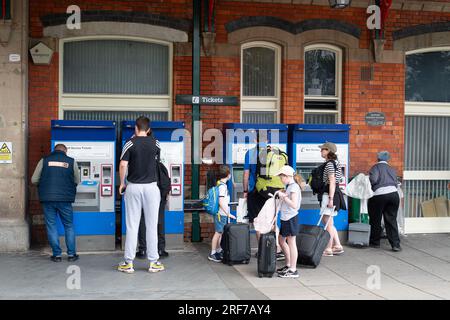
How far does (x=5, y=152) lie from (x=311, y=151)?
5.09 meters

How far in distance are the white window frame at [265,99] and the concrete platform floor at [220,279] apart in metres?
2.83

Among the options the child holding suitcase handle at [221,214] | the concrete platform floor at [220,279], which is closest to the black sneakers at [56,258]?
the concrete platform floor at [220,279]

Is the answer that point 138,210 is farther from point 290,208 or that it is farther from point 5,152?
point 5,152

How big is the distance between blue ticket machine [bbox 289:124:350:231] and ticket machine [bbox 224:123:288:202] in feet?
0.71

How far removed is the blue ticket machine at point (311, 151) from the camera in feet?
35.1

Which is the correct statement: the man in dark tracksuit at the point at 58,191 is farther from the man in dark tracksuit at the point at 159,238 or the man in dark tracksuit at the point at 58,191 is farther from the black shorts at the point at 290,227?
the black shorts at the point at 290,227

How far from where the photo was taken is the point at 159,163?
9406mm

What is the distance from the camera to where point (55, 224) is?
9484 millimetres

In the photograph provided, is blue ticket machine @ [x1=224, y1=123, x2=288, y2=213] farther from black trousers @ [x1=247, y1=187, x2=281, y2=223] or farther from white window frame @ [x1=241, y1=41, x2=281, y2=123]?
white window frame @ [x1=241, y1=41, x2=281, y2=123]

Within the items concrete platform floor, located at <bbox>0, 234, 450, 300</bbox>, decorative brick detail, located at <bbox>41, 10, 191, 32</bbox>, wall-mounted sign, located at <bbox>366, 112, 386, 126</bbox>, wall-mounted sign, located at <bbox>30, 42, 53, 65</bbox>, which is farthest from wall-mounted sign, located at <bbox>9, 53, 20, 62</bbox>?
wall-mounted sign, located at <bbox>366, 112, 386, 126</bbox>

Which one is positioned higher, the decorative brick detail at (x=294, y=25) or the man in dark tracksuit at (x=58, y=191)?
the decorative brick detail at (x=294, y=25)

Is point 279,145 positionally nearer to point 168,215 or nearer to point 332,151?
point 332,151

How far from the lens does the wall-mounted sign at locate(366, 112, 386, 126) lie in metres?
11.8

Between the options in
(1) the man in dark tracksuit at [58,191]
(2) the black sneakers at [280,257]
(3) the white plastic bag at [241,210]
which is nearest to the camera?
(1) the man in dark tracksuit at [58,191]
